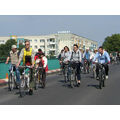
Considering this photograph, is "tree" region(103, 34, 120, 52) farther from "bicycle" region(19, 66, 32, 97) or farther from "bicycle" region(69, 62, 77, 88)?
"bicycle" region(19, 66, 32, 97)

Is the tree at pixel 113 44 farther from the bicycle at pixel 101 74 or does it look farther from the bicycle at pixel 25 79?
the bicycle at pixel 25 79

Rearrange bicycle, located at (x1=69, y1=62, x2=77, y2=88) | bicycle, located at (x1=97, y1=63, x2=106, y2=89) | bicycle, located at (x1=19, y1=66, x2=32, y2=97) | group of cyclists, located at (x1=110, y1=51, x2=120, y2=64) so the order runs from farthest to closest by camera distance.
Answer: group of cyclists, located at (x1=110, y1=51, x2=120, y2=64) < bicycle, located at (x1=69, y1=62, x2=77, y2=88) < bicycle, located at (x1=97, y1=63, x2=106, y2=89) < bicycle, located at (x1=19, y1=66, x2=32, y2=97)

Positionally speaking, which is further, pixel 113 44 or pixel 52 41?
pixel 52 41

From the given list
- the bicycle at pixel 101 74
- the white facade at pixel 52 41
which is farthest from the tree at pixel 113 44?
the bicycle at pixel 101 74

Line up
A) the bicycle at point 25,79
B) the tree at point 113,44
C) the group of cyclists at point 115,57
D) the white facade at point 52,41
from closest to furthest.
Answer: the bicycle at point 25,79 → the group of cyclists at point 115,57 → the tree at point 113,44 → the white facade at point 52,41

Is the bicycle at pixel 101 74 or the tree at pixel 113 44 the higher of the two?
the tree at pixel 113 44

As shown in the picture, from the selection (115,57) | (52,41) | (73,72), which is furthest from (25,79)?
(52,41)

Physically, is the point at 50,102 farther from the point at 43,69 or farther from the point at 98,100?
the point at 43,69

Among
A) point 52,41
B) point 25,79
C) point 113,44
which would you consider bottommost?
point 25,79

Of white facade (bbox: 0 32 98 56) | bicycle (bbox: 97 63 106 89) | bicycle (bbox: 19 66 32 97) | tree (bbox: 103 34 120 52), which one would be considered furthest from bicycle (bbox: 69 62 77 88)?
white facade (bbox: 0 32 98 56)

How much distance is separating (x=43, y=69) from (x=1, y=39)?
13413 centimetres

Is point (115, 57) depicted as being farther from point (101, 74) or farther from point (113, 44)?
point (113, 44)

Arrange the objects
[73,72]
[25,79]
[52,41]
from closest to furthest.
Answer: [25,79], [73,72], [52,41]

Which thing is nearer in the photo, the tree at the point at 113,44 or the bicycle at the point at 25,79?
the bicycle at the point at 25,79
